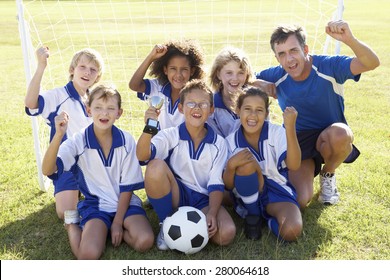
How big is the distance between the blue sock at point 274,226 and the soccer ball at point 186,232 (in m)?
0.47

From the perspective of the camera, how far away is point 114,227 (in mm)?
2863

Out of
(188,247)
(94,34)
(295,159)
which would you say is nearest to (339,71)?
(295,159)

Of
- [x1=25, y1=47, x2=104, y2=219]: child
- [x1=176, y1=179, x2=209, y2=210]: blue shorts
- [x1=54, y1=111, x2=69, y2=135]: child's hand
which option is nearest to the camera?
[x1=54, y1=111, x2=69, y2=135]: child's hand

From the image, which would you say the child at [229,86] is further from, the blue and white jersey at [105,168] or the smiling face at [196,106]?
the blue and white jersey at [105,168]

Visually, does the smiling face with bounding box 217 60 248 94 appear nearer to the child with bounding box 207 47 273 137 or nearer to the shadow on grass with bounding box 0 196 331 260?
the child with bounding box 207 47 273 137

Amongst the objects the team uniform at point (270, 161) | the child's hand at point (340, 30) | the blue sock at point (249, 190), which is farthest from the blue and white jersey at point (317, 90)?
the blue sock at point (249, 190)

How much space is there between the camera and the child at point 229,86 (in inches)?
131

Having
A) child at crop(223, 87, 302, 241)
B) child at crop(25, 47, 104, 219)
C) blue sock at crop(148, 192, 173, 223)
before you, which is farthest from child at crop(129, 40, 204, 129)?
blue sock at crop(148, 192, 173, 223)

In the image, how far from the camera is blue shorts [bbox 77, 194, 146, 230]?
9.58 ft

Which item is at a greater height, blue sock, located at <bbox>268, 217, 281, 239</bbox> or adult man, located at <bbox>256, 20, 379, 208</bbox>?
adult man, located at <bbox>256, 20, 379, 208</bbox>

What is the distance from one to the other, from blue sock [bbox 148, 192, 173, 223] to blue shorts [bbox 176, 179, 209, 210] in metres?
0.12

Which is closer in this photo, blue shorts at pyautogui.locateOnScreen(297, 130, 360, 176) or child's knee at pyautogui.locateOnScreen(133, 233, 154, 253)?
child's knee at pyautogui.locateOnScreen(133, 233, 154, 253)

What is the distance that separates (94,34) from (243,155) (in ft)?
40.5

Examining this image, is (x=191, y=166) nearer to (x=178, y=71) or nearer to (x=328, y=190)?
(x=178, y=71)
